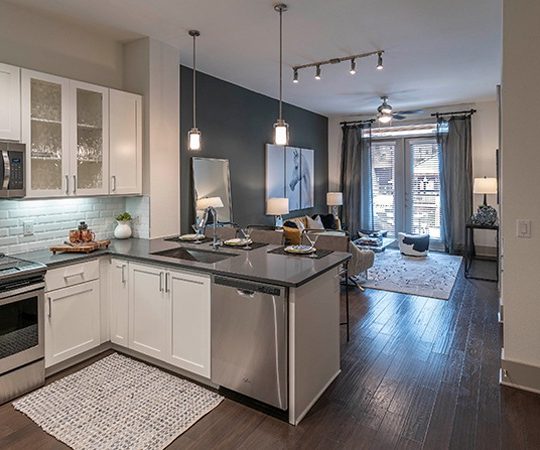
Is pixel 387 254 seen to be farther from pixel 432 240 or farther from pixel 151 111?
pixel 151 111

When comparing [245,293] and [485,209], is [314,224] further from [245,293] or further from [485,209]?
[245,293]

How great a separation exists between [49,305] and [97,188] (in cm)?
117

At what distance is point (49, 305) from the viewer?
116 inches

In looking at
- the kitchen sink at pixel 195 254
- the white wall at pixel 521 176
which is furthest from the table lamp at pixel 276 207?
the white wall at pixel 521 176

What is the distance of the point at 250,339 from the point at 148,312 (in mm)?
1041

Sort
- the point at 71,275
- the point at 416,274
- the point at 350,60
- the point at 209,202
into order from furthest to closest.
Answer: the point at 416,274 < the point at 209,202 < the point at 350,60 < the point at 71,275

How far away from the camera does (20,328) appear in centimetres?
277

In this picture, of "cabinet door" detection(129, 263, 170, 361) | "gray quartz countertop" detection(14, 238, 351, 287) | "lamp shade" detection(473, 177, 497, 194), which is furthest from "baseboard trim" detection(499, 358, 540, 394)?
"lamp shade" detection(473, 177, 497, 194)

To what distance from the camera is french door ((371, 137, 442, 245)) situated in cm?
812

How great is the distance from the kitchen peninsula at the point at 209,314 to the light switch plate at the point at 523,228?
4.12 ft

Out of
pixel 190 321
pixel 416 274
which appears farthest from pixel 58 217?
pixel 416 274

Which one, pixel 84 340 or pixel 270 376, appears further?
pixel 84 340

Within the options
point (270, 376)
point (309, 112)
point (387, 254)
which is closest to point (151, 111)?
point (270, 376)

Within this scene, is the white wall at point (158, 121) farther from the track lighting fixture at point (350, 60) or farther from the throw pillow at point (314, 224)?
the throw pillow at point (314, 224)
